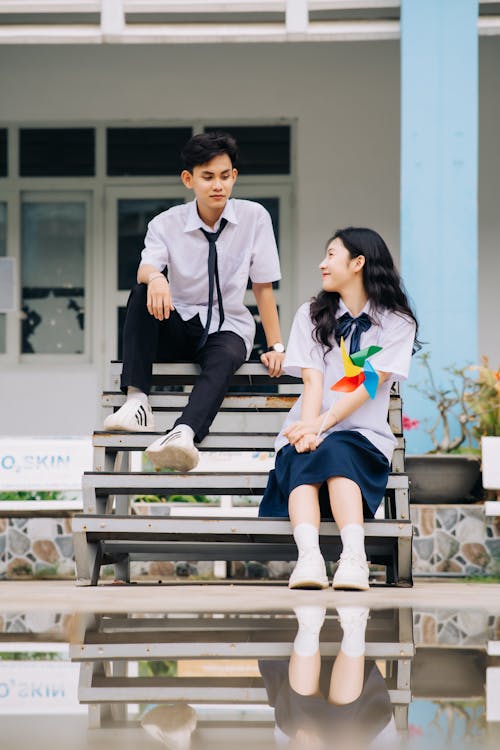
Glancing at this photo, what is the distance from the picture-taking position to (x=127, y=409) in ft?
16.1

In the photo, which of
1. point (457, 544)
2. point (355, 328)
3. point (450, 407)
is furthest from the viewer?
point (450, 407)

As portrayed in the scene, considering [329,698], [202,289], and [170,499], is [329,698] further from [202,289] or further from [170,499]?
[170,499]

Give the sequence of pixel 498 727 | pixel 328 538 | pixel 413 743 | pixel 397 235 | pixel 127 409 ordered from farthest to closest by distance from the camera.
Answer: pixel 397 235 → pixel 127 409 → pixel 328 538 → pixel 498 727 → pixel 413 743

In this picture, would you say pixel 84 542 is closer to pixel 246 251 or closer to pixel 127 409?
pixel 127 409

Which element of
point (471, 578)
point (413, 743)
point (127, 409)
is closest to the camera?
point (413, 743)

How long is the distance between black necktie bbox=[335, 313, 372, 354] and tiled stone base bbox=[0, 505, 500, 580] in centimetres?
164

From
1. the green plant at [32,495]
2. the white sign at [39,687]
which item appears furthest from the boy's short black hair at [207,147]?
the white sign at [39,687]

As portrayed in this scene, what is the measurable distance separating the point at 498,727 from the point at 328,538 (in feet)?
8.37

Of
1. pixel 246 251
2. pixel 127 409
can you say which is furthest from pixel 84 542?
pixel 246 251

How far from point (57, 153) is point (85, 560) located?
5763 mm

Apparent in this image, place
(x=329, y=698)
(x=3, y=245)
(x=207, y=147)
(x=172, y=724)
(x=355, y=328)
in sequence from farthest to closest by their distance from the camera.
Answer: (x=3, y=245) → (x=207, y=147) → (x=355, y=328) → (x=329, y=698) → (x=172, y=724)

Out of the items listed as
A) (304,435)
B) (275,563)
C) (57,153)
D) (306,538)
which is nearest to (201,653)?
(306,538)

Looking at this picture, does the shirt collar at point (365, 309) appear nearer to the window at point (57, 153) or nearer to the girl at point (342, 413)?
the girl at point (342, 413)

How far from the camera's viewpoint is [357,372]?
4.47 metres
